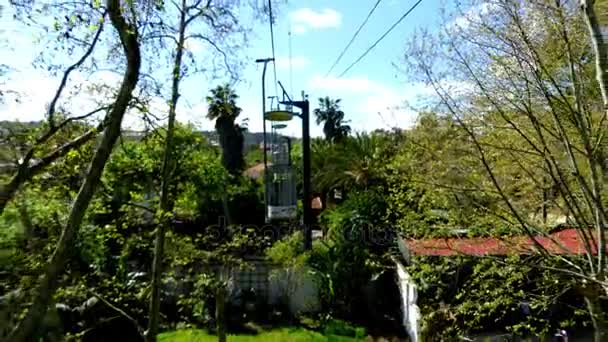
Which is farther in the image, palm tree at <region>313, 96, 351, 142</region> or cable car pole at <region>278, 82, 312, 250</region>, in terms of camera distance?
palm tree at <region>313, 96, 351, 142</region>

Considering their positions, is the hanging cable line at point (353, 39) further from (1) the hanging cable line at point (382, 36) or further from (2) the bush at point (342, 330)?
(2) the bush at point (342, 330)

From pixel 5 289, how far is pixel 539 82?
3.17 meters

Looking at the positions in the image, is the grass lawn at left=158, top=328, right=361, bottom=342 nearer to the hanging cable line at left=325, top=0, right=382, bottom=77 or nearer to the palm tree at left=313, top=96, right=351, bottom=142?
the hanging cable line at left=325, top=0, right=382, bottom=77

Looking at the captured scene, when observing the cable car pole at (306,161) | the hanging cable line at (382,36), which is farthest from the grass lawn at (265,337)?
the hanging cable line at (382,36)

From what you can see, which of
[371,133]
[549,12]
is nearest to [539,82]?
[549,12]

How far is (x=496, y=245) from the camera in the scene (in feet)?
16.1

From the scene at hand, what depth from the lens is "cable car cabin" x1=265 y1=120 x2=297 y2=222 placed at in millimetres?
10305

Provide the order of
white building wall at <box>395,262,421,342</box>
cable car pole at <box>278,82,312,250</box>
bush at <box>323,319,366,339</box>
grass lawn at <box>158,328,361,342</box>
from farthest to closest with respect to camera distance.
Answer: cable car pole at <box>278,82,312,250</box> < bush at <box>323,319,366,339</box> < grass lawn at <box>158,328,361,342</box> < white building wall at <box>395,262,421,342</box>

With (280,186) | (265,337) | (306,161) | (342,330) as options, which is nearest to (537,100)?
(342,330)

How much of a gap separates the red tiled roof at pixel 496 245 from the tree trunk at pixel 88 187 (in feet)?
9.45

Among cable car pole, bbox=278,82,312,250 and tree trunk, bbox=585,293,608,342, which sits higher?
cable car pole, bbox=278,82,312,250

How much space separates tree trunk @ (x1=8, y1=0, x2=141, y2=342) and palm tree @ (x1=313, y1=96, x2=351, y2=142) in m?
22.5

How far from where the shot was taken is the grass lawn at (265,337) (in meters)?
8.09

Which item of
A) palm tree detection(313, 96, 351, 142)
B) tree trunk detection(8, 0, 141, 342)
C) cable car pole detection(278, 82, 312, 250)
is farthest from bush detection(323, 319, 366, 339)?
palm tree detection(313, 96, 351, 142)
